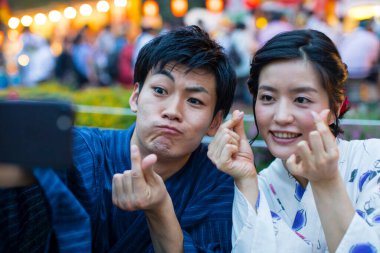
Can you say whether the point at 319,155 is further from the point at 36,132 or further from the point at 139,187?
the point at 36,132

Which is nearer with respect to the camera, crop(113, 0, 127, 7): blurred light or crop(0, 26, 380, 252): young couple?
crop(0, 26, 380, 252): young couple

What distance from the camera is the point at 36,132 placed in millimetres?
1515

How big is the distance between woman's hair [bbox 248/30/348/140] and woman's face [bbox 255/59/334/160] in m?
0.03

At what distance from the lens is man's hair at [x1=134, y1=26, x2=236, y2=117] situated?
8.37ft

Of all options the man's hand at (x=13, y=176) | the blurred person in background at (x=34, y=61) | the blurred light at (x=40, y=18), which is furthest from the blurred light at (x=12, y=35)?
the man's hand at (x=13, y=176)

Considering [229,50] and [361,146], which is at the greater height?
[361,146]

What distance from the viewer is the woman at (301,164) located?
6.92ft

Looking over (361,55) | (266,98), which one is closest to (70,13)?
(361,55)

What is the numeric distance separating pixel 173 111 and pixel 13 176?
909 millimetres

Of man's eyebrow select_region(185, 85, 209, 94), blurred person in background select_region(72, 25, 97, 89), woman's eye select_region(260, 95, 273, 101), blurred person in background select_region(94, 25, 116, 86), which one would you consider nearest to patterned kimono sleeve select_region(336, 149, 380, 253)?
woman's eye select_region(260, 95, 273, 101)

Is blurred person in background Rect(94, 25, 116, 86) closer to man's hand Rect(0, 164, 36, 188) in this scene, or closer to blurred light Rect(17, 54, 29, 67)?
blurred light Rect(17, 54, 29, 67)

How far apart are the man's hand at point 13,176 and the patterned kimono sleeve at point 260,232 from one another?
959 millimetres

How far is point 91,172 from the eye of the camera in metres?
2.31

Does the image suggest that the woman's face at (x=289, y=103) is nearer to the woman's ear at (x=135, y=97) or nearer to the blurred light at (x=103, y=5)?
the woman's ear at (x=135, y=97)
